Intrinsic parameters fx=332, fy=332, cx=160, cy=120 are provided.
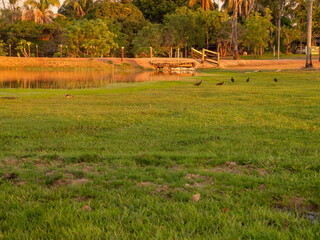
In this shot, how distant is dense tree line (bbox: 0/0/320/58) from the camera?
53.7 m

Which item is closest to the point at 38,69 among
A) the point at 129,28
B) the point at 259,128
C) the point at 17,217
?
the point at 129,28

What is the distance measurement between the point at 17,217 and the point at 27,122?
6789mm

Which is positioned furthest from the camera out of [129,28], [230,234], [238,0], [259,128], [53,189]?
[129,28]

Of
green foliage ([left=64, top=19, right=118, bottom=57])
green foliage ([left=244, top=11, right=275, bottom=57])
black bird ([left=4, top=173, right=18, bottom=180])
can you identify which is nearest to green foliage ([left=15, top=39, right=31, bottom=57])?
green foliage ([left=64, top=19, right=118, bottom=57])

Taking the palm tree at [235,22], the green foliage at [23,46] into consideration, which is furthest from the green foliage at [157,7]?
the green foliage at [23,46]

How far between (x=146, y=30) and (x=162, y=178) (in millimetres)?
56096

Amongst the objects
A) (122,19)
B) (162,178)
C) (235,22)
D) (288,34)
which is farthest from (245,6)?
(162,178)

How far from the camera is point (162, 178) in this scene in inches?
185

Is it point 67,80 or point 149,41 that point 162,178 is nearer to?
point 67,80

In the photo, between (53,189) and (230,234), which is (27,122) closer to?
(53,189)

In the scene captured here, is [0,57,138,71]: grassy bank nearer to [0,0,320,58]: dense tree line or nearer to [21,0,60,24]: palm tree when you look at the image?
[0,0,320,58]: dense tree line

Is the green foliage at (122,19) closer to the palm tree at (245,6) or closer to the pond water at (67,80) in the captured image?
the palm tree at (245,6)

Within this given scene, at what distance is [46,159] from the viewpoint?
19.1ft

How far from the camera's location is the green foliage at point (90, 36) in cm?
5328
